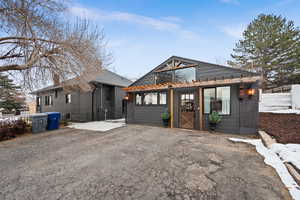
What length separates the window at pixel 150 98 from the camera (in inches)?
311

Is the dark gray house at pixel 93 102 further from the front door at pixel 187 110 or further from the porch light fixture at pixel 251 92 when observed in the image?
the porch light fixture at pixel 251 92

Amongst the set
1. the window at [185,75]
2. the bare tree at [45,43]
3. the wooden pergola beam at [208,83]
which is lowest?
the wooden pergola beam at [208,83]

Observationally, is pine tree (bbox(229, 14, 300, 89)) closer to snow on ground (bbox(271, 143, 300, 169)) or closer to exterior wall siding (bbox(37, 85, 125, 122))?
snow on ground (bbox(271, 143, 300, 169))

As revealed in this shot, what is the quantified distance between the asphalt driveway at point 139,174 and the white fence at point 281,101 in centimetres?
1113

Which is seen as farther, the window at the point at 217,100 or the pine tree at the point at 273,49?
the pine tree at the point at 273,49

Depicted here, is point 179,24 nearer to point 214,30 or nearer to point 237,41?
point 214,30

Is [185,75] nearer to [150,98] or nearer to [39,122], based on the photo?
[150,98]

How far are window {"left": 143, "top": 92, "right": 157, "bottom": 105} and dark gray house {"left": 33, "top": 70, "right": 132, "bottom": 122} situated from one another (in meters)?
3.81

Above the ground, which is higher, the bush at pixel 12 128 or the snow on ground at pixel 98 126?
the bush at pixel 12 128

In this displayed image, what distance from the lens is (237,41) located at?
15836 millimetres

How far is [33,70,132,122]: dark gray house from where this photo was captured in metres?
10.0

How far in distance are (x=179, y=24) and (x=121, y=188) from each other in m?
11.3

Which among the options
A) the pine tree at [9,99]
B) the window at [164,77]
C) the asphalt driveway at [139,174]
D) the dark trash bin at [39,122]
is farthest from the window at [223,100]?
the pine tree at [9,99]

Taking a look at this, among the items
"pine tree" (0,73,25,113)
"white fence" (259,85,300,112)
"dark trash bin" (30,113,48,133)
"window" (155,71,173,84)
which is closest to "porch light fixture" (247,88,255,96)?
"window" (155,71,173,84)
